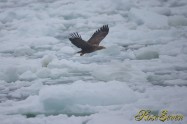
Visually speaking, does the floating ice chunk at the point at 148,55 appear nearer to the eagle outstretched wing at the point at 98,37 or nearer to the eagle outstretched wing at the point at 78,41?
the eagle outstretched wing at the point at 98,37

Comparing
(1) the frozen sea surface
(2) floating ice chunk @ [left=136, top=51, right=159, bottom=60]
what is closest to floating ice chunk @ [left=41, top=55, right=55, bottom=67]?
(1) the frozen sea surface

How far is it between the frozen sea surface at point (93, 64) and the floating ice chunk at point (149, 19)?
17 mm

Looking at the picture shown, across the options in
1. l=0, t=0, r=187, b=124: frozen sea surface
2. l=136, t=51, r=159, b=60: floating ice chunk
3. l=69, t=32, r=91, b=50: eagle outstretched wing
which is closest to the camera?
l=0, t=0, r=187, b=124: frozen sea surface

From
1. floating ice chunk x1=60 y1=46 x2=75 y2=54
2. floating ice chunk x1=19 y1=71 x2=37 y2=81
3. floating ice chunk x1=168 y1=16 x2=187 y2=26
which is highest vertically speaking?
floating ice chunk x1=168 y1=16 x2=187 y2=26

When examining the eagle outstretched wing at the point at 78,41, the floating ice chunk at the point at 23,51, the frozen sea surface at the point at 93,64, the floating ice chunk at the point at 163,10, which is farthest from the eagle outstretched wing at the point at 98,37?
the floating ice chunk at the point at 163,10

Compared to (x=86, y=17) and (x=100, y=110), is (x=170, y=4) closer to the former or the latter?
(x=86, y=17)

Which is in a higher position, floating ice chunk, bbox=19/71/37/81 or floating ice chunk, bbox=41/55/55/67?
floating ice chunk, bbox=41/55/55/67

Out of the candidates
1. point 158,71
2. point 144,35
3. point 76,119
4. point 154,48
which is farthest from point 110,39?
point 76,119

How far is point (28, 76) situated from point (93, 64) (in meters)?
0.90

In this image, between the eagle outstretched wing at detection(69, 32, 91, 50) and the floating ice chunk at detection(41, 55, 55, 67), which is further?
the floating ice chunk at detection(41, 55, 55, 67)

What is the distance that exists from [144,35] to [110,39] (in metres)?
0.54

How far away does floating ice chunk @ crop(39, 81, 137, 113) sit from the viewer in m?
5.19

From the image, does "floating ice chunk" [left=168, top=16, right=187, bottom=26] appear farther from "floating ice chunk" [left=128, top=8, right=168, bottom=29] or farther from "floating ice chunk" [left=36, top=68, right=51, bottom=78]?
"floating ice chunk" [left=36, top=68, right=51, bottom=78]

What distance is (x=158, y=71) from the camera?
6.20 metres
